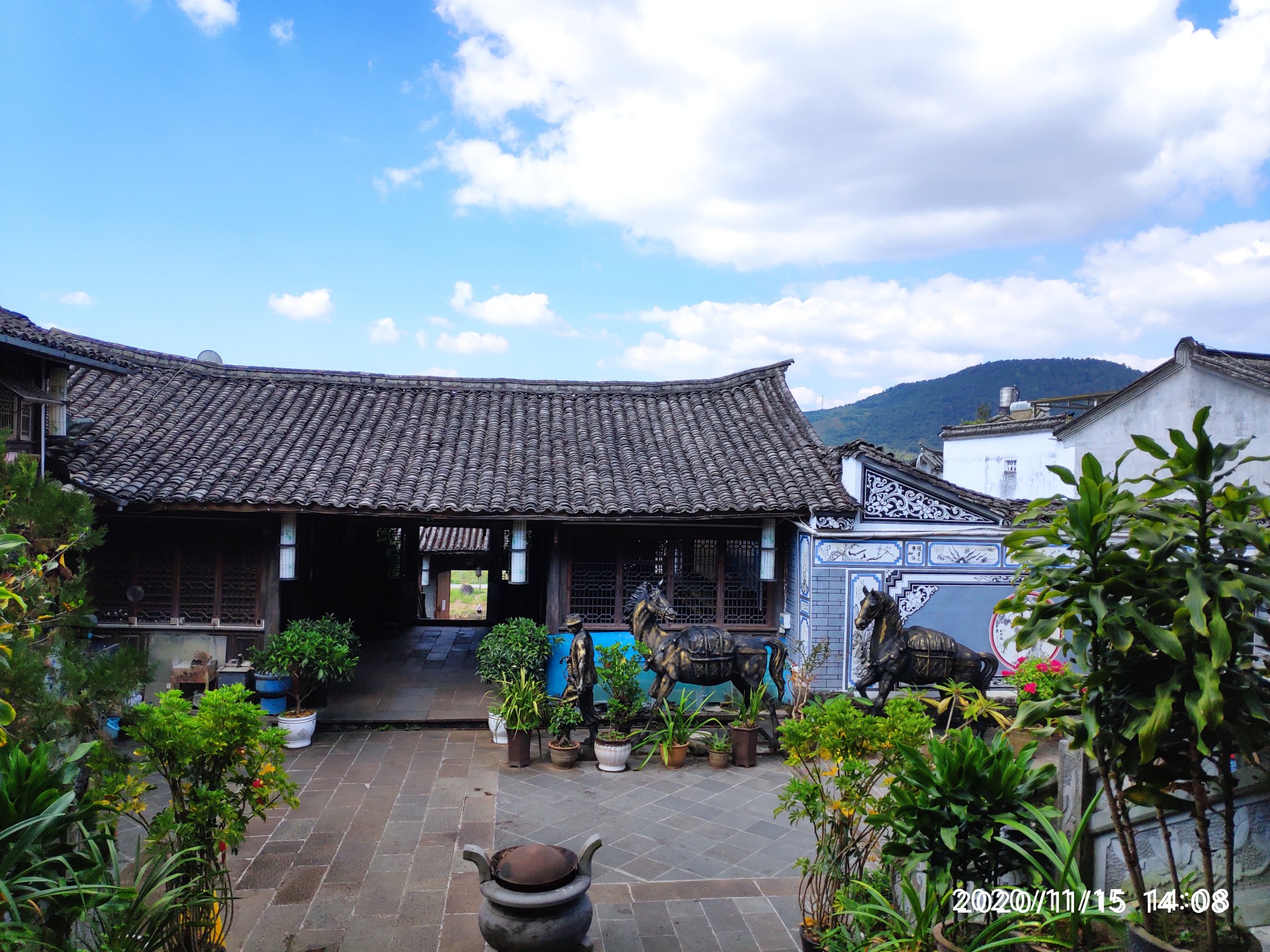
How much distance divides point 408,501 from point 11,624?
19.6 feet

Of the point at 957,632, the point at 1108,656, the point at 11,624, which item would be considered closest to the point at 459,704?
the point at 957,632

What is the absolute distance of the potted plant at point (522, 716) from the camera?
821 cm

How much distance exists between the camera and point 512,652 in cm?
895

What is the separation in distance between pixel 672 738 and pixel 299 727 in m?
4.02

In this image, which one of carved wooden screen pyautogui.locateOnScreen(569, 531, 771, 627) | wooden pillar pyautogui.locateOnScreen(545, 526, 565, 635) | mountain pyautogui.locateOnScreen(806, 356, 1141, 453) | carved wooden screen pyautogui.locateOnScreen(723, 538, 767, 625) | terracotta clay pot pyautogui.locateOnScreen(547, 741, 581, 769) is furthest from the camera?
mountain pyautogui.locateOnScreen(806, 356, 1141, 453)

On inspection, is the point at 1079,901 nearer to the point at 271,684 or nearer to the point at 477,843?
the point at 477,843

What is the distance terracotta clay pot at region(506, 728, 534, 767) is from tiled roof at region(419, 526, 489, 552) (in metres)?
11.4

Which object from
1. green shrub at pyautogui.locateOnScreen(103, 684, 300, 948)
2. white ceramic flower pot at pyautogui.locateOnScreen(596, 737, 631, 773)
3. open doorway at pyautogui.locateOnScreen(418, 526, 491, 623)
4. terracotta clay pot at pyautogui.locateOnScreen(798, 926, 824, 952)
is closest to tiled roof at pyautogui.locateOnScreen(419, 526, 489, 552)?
open doorway at pyautogui.locateOnScreen(418, 526, 491, 623)

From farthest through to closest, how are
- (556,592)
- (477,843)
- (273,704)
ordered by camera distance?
1. (556,592)
2. (273,704)
3. (477,843)

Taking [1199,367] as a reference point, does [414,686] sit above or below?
below

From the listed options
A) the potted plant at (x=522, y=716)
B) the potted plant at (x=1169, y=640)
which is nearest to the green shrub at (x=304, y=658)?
the potted plant at (x=522, y=716)

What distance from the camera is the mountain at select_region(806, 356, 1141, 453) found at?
44.5m

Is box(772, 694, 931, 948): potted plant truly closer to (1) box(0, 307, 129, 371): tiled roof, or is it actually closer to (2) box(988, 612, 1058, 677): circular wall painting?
(2) box(988, 612, 1058, 677): circular wall painting

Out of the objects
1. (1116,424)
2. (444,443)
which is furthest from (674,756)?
(1116,424)
